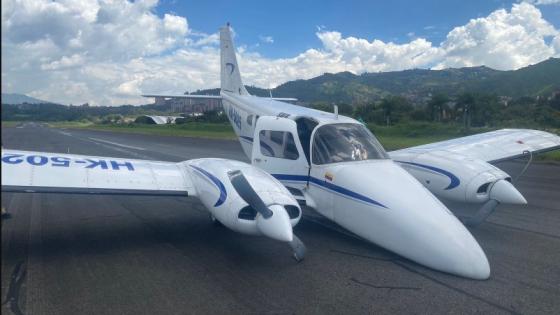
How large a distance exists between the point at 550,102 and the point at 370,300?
55.5 meters

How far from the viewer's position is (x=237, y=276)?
626cm

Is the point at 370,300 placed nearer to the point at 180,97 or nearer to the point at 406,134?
Answer: the point at 180,97

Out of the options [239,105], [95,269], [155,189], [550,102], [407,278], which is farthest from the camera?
[550,102]

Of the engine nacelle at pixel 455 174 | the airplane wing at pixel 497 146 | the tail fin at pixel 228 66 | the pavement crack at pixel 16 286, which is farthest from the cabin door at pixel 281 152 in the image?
the tail fin at pixel 228 66

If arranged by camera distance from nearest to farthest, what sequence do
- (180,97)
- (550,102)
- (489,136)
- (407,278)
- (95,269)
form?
(407,278) < (95,269) < (489,136) < (180,97) < (550,102)

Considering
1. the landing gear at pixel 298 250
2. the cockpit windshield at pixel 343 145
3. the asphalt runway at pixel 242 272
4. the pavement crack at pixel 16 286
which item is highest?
the cockpit windshield at pixel 343 145

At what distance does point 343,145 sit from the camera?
8391 millimetres

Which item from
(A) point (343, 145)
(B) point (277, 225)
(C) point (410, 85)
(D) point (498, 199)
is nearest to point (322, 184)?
(A) point (343, 145)

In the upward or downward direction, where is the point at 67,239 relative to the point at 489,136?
downward

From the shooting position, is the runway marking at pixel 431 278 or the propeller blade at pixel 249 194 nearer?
the runway marking at pixel 431 278

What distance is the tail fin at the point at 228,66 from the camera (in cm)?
1758

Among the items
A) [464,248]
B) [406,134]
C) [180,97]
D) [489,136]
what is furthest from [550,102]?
[464,248]

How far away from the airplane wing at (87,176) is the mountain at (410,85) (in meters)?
32.5

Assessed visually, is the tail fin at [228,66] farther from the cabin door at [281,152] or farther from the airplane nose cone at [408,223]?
the airplane nose cone at [408,223]
